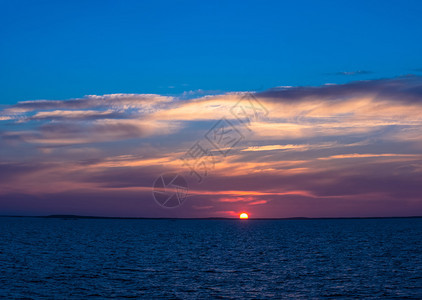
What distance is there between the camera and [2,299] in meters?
42.4

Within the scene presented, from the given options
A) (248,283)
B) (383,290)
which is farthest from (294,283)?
(383,290)

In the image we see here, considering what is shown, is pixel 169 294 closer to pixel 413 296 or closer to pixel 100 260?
pixel 413 296

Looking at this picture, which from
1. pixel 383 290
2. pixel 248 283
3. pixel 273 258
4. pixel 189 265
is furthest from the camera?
pixel 273 258

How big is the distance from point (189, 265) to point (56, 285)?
22.2 meters

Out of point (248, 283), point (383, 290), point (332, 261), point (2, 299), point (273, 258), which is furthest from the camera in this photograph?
point (273, 258)

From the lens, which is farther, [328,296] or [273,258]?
[273,258]

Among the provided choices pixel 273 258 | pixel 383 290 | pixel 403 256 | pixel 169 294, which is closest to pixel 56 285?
pixel 169 294

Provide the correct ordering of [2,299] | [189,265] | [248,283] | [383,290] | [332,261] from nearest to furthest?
[2,299], [383,290], [248,283], [189,265], [332,261]

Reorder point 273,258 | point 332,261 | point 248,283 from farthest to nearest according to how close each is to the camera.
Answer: point 273,258
point 332,261
point 248,283

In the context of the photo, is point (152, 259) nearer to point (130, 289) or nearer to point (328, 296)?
point (130, 289)

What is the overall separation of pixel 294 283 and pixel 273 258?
26.9 m

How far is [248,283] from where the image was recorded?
5147 centimetres

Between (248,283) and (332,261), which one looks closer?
(248,283)

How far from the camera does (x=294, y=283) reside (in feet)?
170
